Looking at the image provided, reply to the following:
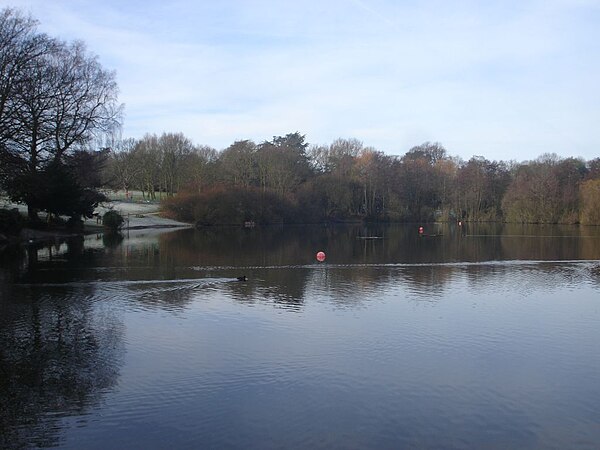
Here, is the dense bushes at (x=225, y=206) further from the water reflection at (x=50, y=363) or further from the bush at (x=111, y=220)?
the water reflection at (x=50, y=363)

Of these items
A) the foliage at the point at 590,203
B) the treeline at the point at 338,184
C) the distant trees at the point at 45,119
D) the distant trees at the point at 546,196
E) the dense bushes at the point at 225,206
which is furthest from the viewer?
the distant trees at the point at 546,196

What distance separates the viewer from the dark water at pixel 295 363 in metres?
7.21

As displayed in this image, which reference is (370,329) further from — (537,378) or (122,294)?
(122,294)

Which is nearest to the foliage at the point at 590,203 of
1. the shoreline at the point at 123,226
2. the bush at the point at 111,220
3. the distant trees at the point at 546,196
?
the distant trees at the point at 546,196

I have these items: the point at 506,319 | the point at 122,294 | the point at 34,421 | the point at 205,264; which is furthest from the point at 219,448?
the point at 205,264

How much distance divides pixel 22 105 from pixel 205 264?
1367cm

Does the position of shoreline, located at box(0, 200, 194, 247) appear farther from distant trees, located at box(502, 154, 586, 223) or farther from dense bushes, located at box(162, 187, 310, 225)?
distant trees, located at box(502, 154, 586, 223)

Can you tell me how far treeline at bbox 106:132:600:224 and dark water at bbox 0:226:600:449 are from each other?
5498cm

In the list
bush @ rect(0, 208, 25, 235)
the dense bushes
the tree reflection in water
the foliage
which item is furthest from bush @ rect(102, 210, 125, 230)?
the foliage

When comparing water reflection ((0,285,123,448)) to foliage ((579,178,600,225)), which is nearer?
water reflection ((0,285,123,448))

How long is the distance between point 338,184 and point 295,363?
7776 centimetres

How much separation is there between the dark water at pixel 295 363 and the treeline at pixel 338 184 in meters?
55.0

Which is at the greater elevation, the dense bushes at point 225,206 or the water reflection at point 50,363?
the dense bushes at point 225,206

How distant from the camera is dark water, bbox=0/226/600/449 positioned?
721 centimetres
